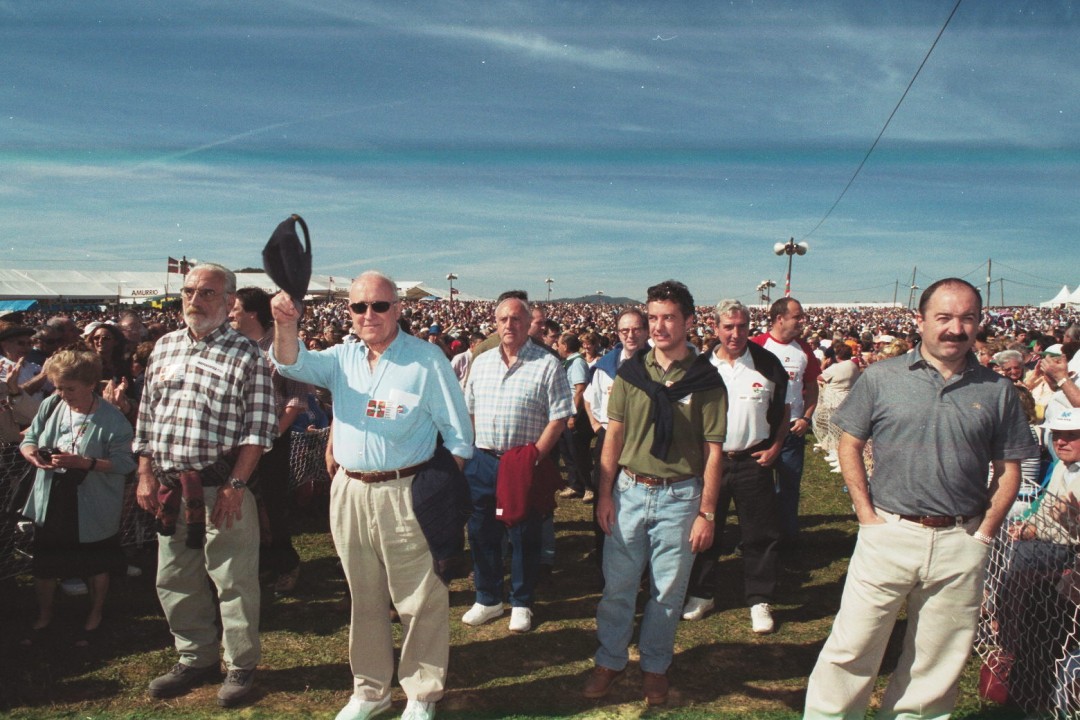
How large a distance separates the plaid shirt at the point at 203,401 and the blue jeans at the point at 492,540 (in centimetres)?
145

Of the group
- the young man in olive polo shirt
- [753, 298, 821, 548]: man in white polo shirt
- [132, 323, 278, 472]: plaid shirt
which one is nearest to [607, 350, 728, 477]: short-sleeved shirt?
the young man in olive polo shirt

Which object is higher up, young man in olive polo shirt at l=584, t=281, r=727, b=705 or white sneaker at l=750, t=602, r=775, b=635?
young man in olive polo shirt at l=584, t=281, r=727, b=705

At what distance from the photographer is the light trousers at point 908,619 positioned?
8.80 feet

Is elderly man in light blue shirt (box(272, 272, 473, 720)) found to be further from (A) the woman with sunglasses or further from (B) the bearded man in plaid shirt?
(A) the woman with sunglasses

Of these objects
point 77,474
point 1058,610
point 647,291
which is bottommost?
point 1058,610

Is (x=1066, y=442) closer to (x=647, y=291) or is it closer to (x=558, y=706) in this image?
(x=647, y=291)

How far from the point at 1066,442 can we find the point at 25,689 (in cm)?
553

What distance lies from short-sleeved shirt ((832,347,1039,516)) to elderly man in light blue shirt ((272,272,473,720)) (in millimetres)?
1839

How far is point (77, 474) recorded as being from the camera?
402 cm

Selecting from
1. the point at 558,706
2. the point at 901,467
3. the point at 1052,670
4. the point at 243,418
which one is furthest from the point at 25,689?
the point at 1052,670

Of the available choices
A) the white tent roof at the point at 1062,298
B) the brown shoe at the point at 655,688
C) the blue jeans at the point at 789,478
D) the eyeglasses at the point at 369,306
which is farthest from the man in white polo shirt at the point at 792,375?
the white tent roof at the point at 1062,298

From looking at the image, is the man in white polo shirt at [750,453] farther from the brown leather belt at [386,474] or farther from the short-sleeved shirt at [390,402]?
the brown leather belt at [386,474]

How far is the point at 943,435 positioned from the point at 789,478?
2.85 m

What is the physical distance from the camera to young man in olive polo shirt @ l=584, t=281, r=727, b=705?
10.8 feet
